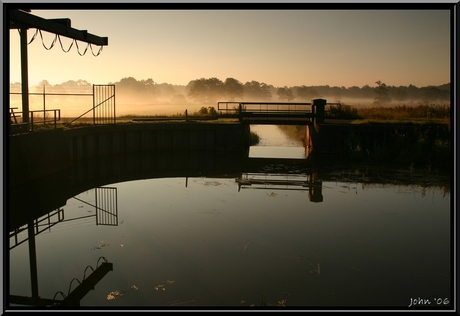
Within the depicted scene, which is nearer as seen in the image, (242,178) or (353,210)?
(353,210)

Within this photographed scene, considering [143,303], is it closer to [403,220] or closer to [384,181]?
[403,220]

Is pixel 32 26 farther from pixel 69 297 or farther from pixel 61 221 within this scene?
pixel 69 297

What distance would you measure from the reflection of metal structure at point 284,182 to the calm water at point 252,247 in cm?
17

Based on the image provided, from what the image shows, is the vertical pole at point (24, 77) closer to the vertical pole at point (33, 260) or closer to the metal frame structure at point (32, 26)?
the metal frame structure at point (32, 26)

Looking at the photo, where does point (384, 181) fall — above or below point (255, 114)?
below

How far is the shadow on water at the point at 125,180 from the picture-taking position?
8188 mm

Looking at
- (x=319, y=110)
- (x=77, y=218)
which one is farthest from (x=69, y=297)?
(x=319, y=110)

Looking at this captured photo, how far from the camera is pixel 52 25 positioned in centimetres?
1652

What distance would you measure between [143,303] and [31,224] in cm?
559

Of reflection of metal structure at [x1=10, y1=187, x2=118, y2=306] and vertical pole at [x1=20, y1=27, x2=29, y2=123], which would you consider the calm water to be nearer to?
reflection of metal structure at [x1=10, y1=187, x2=118, y2=306]

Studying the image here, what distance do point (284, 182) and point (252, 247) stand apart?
7.64m

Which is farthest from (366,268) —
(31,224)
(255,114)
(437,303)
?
(255,114)

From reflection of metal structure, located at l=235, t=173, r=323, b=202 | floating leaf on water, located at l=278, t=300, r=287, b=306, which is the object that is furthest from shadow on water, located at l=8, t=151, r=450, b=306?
floating leaf on water, located at l=278, t=300, r=287, b=306

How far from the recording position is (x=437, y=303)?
6859mm
